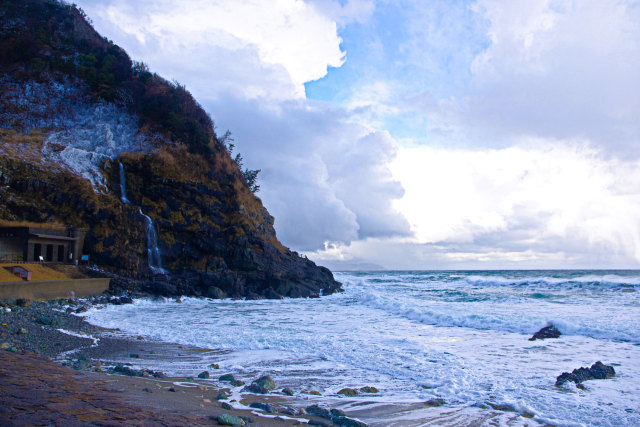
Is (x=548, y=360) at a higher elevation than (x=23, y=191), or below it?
below

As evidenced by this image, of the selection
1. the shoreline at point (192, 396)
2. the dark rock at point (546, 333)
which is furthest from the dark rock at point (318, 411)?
the dark rock at point (546, 333)

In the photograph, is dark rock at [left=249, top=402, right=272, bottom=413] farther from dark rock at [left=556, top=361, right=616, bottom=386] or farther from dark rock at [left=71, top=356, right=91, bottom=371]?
dark rock at [left=556, top=361, right=616, bottom=386]

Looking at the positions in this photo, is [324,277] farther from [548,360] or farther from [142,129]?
[548,360]

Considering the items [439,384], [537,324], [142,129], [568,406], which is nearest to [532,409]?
[568,406]

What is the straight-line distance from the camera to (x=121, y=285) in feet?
98.4

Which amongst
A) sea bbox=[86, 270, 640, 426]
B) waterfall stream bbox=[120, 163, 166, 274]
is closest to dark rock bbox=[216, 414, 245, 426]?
sea bbox=[86, 270, 640, 426]

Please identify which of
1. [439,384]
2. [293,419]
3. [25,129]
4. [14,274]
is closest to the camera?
[293,419]

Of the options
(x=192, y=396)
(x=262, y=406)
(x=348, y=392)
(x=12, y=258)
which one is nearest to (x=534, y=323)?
(x=348, y=392)

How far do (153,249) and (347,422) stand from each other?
31.2 metres

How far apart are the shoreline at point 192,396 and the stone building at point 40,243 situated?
1910cm

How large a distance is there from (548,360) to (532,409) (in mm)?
4594

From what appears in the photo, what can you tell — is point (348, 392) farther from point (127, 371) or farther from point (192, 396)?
point (127, 371)

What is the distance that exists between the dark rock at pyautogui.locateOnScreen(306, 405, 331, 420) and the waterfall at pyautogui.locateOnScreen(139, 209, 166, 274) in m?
29.6

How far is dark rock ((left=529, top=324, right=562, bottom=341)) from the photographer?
14781 millimetres
